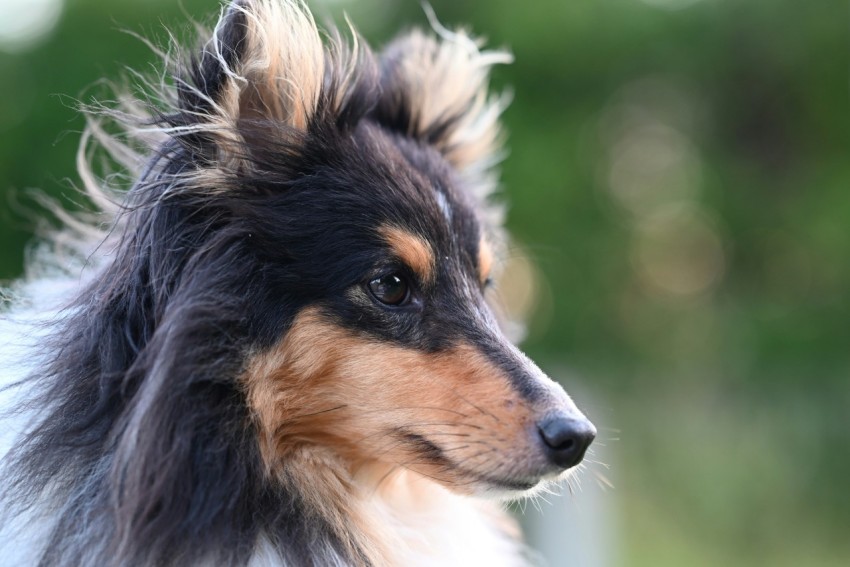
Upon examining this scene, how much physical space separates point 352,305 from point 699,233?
5.63 m

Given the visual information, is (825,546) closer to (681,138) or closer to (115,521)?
(681,138)

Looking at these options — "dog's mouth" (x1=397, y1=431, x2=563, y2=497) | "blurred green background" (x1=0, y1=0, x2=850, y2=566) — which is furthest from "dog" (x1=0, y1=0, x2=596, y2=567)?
"blurred green background" (x1=0, y1=0, x2=850, y2=566)

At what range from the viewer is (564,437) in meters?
2.55


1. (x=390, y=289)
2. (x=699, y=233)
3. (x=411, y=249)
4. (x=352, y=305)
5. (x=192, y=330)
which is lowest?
(x=192, y=330)

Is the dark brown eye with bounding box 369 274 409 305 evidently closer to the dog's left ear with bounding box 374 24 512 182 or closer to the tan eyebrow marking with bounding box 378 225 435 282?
the tan eyebrow marking with bounding box 378 225 435 282

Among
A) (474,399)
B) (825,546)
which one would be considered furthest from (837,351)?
(474,399)

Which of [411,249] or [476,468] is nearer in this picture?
[476,468]

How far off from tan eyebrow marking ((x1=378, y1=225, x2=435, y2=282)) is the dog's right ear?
50 cm

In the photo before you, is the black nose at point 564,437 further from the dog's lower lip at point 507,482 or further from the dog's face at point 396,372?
the dog's lower lip at point 507,482

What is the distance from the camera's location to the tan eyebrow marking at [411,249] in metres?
2.81

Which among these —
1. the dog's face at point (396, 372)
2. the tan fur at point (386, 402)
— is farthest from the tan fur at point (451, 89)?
the tan fur at point (386, 402)

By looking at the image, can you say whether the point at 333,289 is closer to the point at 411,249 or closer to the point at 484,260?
the point at 411,249

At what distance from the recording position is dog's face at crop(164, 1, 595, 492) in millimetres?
2652

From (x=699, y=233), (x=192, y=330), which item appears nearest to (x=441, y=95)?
(x=192, y=330)
